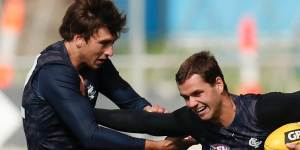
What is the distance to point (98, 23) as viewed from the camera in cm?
523

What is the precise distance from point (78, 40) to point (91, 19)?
15cm

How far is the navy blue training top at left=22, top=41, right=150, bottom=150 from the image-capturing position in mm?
5195

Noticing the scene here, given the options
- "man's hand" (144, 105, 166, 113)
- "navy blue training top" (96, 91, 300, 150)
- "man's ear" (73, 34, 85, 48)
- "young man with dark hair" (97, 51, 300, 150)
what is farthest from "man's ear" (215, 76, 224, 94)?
"man's ear" (73, 34, 85, 48)

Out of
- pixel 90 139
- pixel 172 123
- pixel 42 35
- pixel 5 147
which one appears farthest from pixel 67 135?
pixel 42 35

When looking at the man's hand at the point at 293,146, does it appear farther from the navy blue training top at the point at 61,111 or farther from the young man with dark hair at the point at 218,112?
the navy blue training top at the point at 61,111

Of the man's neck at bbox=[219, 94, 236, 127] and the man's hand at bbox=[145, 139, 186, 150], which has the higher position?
the man's neck at bbox=[219, 94, 236, 127]

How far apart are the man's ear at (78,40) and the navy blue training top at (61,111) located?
3.4 inches

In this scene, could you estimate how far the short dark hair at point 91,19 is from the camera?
5242 mm

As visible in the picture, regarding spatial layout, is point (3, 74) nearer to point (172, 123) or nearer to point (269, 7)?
point (269, 7)

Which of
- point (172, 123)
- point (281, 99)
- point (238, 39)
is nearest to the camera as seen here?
point (281, 99)

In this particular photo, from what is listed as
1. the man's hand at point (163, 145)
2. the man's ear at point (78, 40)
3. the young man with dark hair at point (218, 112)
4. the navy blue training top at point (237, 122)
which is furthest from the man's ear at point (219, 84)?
the man's ear at point (78, 40)

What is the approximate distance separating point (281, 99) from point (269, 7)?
521 cm

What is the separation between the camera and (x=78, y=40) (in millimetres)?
5309

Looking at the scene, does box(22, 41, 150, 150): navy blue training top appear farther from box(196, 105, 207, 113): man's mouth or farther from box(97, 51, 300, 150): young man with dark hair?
box(196, 105, 207, 113): man's mouth
